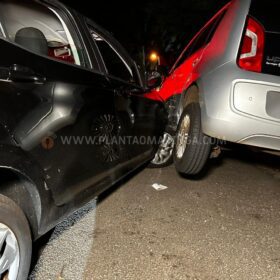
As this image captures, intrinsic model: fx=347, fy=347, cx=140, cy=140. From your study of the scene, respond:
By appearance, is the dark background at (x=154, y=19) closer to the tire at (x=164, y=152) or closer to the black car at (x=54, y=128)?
the tire at (x=164, y=152)

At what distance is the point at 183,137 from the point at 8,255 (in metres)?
2.27

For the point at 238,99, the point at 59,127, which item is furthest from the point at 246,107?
the point at 59,127

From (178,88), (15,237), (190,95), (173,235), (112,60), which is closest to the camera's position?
(15,237)

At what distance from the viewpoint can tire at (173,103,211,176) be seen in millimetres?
3203

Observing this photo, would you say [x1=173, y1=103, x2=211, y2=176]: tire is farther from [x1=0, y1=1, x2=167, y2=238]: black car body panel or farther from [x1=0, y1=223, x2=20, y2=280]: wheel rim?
[x1=0, y1=223, x2=20, y2=280]: wheel rim

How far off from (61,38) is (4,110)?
6.21 ft

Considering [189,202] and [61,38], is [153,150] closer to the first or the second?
[189,202]

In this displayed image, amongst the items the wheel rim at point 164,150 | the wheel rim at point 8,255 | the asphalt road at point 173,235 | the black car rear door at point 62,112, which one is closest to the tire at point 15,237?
the wheel rim at point 8,255

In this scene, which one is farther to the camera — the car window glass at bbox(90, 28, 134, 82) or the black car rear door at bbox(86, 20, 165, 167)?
the car window glass at bbox(90, 28, 134, 82)

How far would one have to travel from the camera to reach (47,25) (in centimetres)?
334

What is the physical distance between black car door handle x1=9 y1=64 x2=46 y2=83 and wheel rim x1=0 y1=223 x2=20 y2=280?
0.68m

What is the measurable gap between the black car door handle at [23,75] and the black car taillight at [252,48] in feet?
5.33

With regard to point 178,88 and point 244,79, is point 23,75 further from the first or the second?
point 178,88

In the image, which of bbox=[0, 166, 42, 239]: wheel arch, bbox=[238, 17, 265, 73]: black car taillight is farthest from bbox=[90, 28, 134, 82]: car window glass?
bbox=[0, 166, 42, 239]: wheel arch
